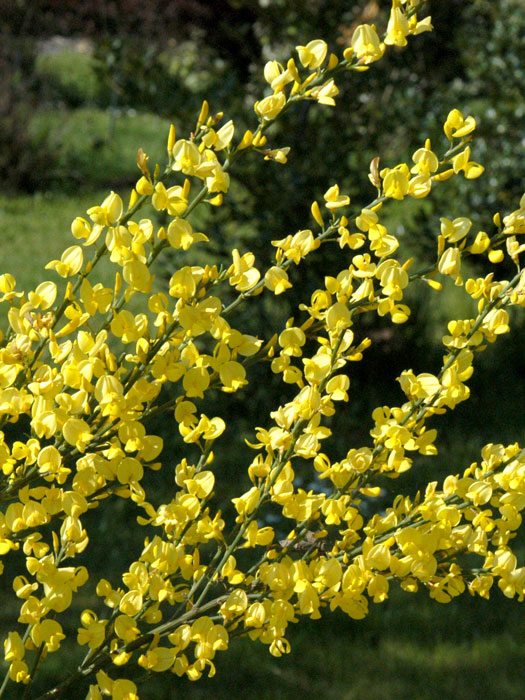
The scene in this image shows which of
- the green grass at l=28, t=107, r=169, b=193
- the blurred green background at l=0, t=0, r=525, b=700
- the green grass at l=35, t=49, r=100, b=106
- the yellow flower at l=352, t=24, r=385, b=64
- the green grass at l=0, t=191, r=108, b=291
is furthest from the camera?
the green grass at l=35, t=49, r=100, b=106

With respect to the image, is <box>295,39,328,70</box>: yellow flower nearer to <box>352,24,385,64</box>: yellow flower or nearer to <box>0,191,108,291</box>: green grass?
<box>352,24,385,64</box>: yellow flower

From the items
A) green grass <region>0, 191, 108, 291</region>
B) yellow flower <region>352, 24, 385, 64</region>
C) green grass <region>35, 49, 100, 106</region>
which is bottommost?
green grass <region>35, 49, 100, 106</region>

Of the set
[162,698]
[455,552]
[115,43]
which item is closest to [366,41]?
[455,552]

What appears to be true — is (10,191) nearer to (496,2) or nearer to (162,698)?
(496,2)

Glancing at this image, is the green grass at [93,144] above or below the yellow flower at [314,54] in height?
below

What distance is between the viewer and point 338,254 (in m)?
4.41

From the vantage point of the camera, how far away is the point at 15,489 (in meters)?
1.27

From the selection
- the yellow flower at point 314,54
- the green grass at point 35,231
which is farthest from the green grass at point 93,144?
the yellow flower at point 314,54

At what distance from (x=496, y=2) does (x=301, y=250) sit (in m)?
5.55

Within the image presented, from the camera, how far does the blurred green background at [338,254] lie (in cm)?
290

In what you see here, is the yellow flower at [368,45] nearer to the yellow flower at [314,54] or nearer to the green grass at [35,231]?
the yellow flower at [314,54]

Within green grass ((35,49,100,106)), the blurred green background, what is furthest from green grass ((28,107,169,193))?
the blurred green background

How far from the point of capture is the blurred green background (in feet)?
9.53

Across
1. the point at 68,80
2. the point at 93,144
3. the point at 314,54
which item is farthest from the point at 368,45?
the point at 68,80
